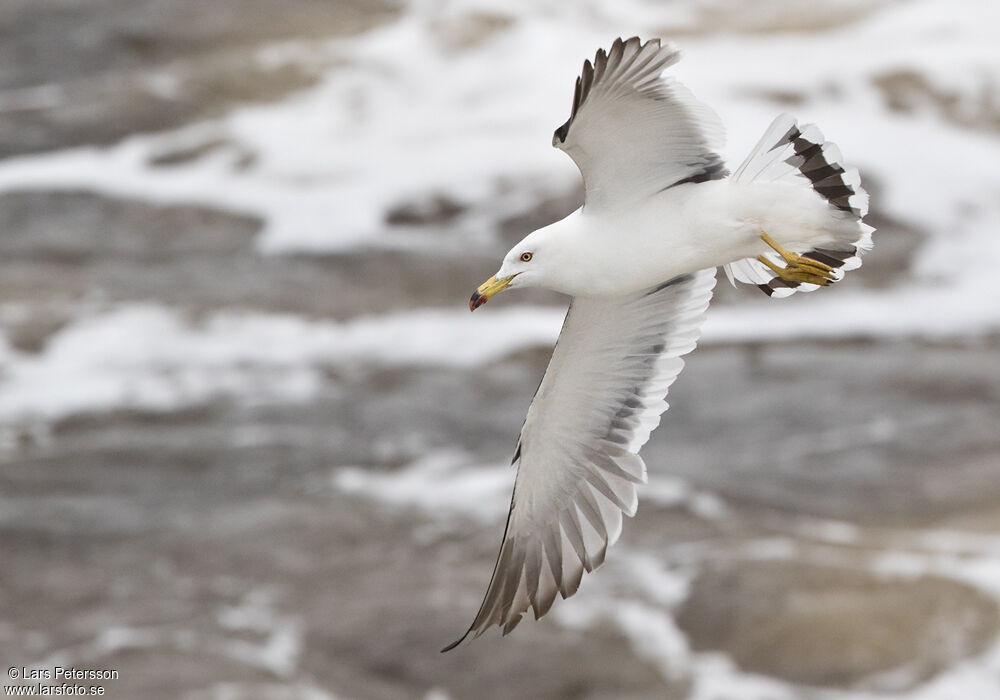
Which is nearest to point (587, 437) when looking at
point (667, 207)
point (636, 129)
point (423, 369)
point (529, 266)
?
point (529, 266)

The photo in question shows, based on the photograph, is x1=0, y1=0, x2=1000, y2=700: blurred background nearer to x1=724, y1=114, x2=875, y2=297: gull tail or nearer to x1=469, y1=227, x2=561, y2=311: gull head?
x1=469, y1=227, x2=561, y2=311: gull head

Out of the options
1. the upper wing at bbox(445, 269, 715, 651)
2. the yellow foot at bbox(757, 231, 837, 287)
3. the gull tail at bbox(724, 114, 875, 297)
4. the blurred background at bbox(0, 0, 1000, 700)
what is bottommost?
the blurred background at bbox(0, 0, 1000, 700)

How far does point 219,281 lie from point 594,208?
996 centimetres

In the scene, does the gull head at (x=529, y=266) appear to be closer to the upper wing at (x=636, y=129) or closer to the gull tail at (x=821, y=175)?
the upper wing at (x=636, y=129)

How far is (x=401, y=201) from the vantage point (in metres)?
15.6

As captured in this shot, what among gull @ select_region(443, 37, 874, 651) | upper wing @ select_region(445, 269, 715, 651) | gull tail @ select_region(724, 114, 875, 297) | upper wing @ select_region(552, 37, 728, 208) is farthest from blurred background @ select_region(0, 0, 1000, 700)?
upper wing @ select_region(552, 37, 728, 208)

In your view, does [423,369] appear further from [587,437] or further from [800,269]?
[800,269]

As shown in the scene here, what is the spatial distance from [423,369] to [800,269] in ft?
28.8

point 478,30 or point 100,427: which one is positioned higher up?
point 478,30

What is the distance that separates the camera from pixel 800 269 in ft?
17.7

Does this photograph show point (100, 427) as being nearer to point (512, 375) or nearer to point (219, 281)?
point (219, 281)

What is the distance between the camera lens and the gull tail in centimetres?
527

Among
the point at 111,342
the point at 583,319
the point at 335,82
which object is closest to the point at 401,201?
the point at 335,82

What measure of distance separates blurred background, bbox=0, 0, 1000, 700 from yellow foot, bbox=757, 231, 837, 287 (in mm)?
5399
